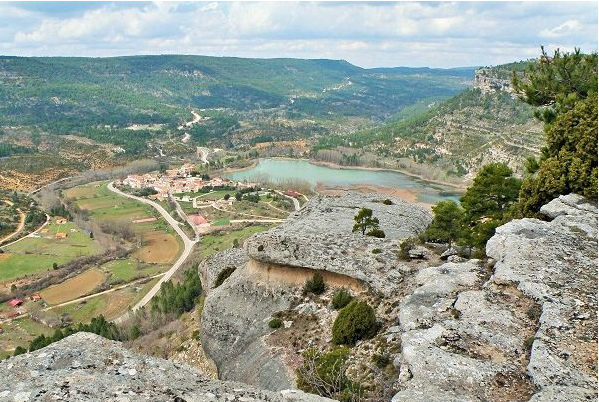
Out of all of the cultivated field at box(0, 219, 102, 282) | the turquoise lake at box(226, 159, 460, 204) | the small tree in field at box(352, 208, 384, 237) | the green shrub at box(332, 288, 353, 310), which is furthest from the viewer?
the turquoise lake at box(226, 159, 460, 204)

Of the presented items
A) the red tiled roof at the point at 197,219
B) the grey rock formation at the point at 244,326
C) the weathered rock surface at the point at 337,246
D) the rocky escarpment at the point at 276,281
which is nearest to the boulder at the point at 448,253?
the weathered rock surface at the point at 337,246

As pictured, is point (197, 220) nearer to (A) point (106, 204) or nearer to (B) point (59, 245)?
(B) point (59, 245)

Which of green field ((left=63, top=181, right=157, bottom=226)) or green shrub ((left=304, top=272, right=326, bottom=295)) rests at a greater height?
green shrub ((left=304, top=272, right=326, bottom=295))

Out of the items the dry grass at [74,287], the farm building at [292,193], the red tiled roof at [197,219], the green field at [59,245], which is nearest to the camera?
the dry grass at [74,287]

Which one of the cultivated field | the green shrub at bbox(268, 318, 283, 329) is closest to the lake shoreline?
the cultivated field

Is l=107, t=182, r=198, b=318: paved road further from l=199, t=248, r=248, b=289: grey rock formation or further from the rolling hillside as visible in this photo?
the rolling hillside

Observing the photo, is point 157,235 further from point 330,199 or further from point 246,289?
point 246,289

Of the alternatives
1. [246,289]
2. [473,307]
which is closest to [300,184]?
[246,289]

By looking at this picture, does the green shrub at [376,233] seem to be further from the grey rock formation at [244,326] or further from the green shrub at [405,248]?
the grey rock formation at [244,326]
